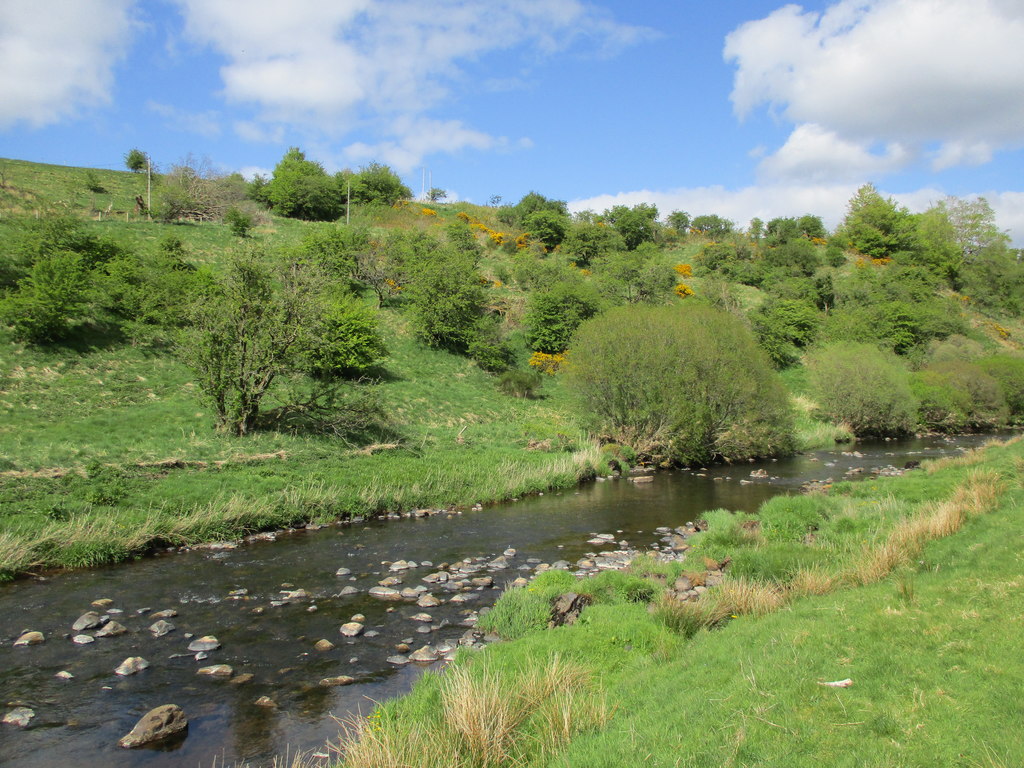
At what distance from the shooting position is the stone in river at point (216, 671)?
35.5 ft

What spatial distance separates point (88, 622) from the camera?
12.5 meters

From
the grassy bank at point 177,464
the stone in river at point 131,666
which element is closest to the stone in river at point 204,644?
the stone in river at point 131,666

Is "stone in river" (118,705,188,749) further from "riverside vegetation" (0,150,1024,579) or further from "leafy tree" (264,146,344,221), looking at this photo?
"leafy tree" (264,146,344,221)

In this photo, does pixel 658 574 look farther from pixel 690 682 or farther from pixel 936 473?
pixel 936 473

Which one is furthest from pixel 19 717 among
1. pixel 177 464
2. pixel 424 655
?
pixel 177 464

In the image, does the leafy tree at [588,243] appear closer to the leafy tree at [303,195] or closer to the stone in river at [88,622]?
the leafy tree at [303,195]

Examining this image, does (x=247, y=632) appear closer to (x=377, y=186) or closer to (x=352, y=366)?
(x=352, y=366)

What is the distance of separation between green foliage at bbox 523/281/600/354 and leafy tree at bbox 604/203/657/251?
41.6 metres

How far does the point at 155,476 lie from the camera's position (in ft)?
67.4

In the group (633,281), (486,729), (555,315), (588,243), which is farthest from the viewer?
(588,243)

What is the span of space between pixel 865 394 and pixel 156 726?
5445 centimetres

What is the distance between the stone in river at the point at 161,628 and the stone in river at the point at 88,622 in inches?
42.6

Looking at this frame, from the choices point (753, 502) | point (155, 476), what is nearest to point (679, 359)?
point (753, 502)

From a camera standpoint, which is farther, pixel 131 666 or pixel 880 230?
pixel 880 230
